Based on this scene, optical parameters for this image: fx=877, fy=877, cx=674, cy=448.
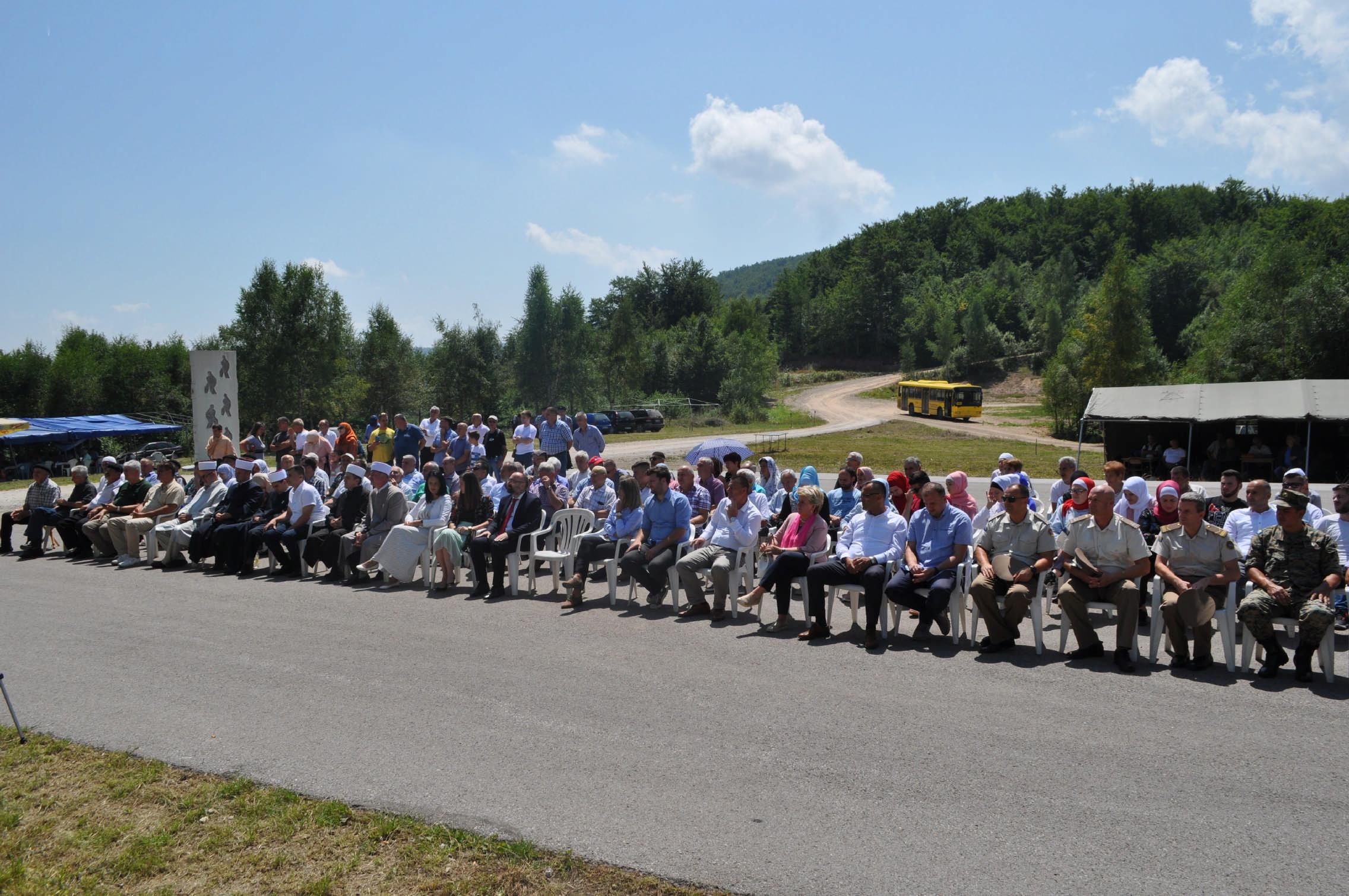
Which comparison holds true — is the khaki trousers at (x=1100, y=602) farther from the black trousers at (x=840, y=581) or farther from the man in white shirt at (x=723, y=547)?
the man in white shirt at (x=723, y=547)

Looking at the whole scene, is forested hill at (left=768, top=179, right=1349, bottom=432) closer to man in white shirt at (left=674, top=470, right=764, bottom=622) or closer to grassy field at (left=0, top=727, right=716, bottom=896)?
man in white shirt at (left=674, top=470, right=764, bottom=622)

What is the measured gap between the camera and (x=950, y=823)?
13.2 feet

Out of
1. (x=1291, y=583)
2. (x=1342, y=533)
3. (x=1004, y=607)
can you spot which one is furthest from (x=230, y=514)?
(x=1342, y=533)

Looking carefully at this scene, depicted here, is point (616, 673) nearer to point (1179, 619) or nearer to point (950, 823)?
A: point (950, 823)

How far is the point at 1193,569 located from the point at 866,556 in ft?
8.05

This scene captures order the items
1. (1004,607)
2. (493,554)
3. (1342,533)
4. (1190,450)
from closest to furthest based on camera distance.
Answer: (1004,607)
(1342,533)
(493,554)
(1190,450)

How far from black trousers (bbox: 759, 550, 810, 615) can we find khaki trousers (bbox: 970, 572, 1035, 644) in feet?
5.00

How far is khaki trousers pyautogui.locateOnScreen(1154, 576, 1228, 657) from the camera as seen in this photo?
6293 millimetres

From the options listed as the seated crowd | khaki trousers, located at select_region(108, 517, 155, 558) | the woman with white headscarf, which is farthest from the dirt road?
the woman with white headscarf

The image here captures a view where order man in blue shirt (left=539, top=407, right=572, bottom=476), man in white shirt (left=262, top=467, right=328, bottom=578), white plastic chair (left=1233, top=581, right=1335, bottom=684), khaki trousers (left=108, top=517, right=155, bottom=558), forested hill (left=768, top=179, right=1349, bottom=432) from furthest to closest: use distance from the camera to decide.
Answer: forested hill (left=768, top=179, right=1349, bottom=432)
man in blue shirt (left=539, top=407, right=572, bottom=476)
khaki trousers (left=108, top=517, right=155, bottom=558)
man in white shirt (left=262, top=467, right=328, bottom=578)
white plastic chair (left=1233, top=581, right=1335, bottom=684)

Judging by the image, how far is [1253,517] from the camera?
7684 millimetres

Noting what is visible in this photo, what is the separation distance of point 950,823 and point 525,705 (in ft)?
9.17

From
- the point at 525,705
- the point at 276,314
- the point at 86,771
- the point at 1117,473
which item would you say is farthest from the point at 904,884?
the point at 276,314

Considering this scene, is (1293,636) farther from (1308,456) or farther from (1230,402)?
(1230,402)
